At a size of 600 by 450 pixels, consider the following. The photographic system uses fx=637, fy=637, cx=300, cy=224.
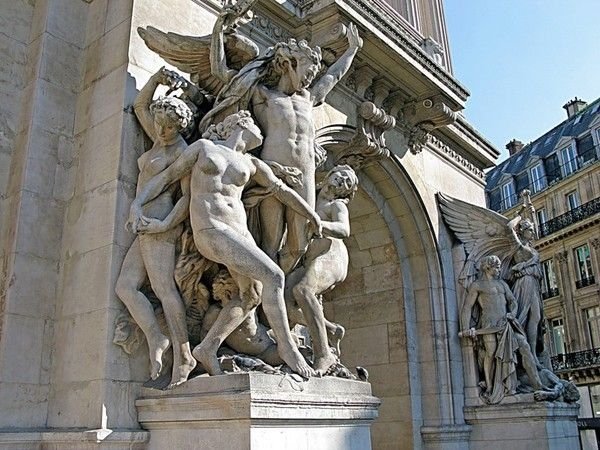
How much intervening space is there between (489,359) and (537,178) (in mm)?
25804

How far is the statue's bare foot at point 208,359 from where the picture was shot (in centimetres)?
423

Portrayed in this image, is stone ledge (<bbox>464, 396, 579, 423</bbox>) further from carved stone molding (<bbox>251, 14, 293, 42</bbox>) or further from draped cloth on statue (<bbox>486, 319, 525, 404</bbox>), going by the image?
carved stone molding (<bbox>251, 14, 293, 42</bbox>)

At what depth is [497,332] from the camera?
8.54 m

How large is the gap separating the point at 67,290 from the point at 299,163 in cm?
211

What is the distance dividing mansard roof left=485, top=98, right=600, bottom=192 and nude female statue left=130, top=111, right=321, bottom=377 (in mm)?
26809

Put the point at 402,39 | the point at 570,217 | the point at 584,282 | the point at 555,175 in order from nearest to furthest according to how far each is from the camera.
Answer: the point at 402,39
the point at 584,282
the point at 570,217
the point at 555,175

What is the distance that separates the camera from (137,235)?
15.6ft

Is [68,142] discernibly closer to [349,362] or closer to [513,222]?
[349,362]

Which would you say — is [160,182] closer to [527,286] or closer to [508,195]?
[527,286]

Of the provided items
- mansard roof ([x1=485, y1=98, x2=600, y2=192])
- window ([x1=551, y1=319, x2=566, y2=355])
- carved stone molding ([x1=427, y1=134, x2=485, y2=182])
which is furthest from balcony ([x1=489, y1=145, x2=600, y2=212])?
carved stone molding ([x1=427, y1=134, x2=485, y2=182])

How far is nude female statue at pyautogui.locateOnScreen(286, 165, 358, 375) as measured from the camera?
201 inches

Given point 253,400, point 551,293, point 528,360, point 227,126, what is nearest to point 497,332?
point 528,360

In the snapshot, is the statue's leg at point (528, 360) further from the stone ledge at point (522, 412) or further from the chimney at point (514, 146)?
the chimney at point (514, 146)

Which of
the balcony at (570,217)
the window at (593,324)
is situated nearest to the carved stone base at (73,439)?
the balcony at (570,217)
